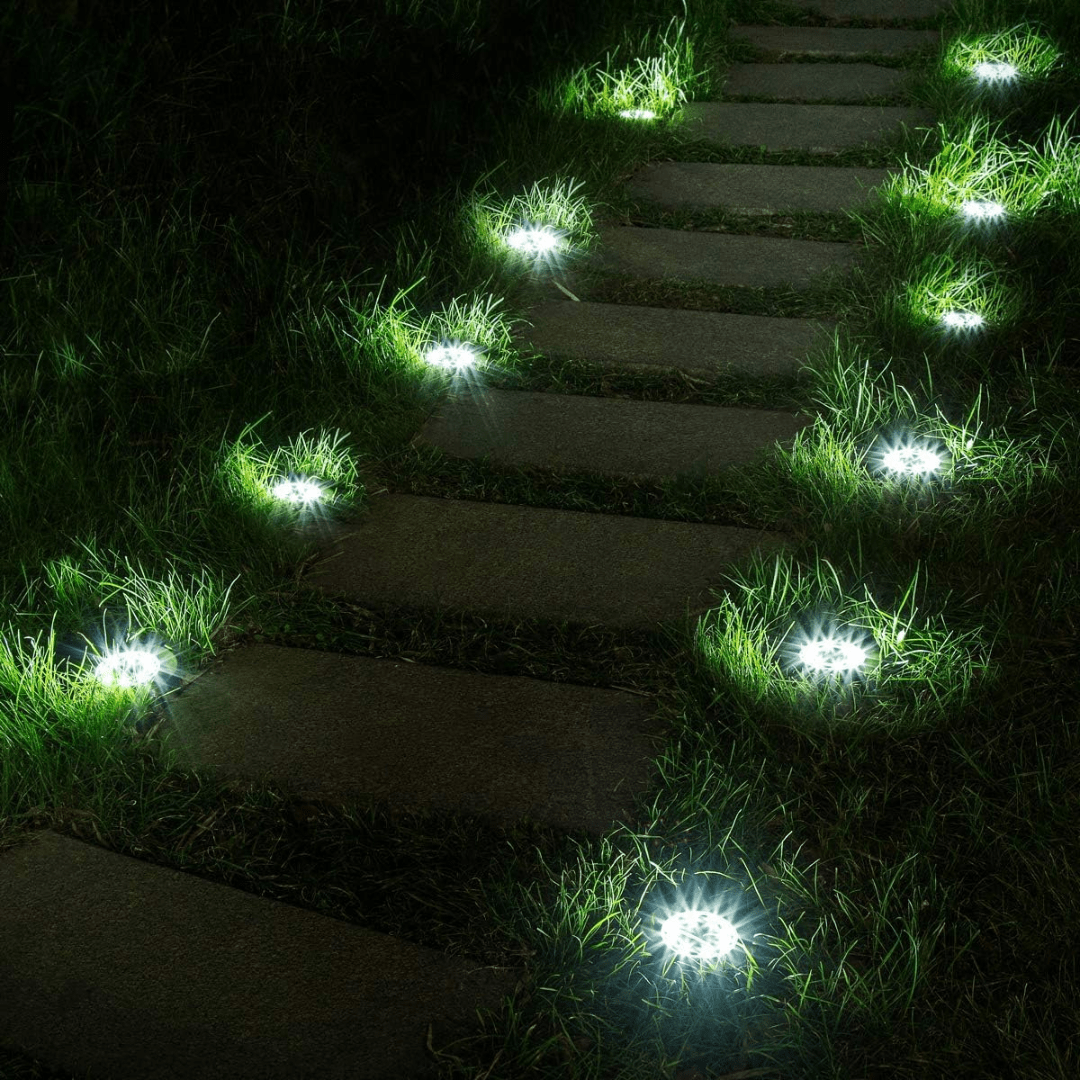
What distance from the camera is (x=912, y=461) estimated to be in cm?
264

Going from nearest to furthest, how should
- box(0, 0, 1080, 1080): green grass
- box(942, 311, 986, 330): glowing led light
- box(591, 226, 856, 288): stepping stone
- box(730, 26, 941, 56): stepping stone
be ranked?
box(0, 0, 1080, 1080): green grass < box(942, 311, 986, 330): glowing led light < box(591, 226, 856, 288): stepping stone < box(730, 26, 941, 56): stepping stone

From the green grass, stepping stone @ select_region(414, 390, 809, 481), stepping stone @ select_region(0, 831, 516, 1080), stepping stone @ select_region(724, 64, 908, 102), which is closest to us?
stepping stone @ select_region(0, 831, 516, 1080)

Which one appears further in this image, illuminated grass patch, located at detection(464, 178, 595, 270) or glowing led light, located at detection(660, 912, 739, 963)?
illuminated grass patch, located at detection(464, 178, 595, 270)

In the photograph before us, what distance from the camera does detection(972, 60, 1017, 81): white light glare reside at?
424 centimetres

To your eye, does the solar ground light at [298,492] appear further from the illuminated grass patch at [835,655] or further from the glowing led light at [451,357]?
the illuminated grass patch at [835,655]

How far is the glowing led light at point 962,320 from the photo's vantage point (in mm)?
3088

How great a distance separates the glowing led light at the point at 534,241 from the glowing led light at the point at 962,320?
1.17 metres

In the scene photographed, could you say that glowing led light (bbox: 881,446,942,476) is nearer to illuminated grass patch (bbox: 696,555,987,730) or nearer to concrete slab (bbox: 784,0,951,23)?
illuminated grass patch (bbox: 696,555,987,730)

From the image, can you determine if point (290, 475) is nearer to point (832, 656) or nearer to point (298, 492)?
point (298, 492)

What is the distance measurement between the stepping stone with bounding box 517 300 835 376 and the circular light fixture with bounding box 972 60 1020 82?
165cm

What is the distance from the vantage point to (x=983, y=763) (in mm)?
1960

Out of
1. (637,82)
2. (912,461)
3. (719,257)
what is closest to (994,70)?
(637,82)

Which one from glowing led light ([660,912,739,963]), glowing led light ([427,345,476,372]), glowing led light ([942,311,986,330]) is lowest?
glowing led light ([660,912,739,963])

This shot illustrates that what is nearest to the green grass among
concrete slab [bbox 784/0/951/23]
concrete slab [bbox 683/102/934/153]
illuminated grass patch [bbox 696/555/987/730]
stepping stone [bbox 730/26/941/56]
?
illuminated grass patch [bbox 696/555/987/730]
